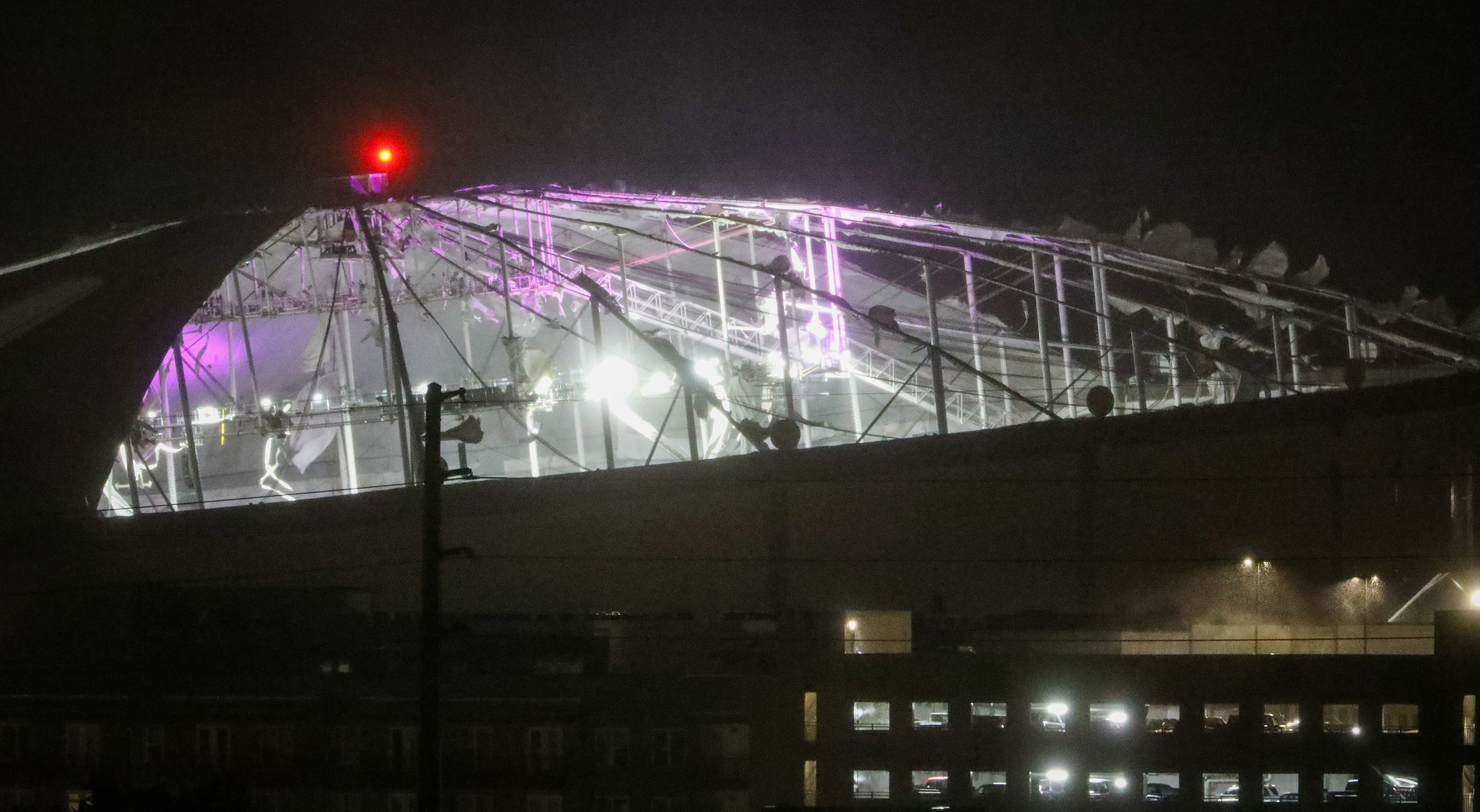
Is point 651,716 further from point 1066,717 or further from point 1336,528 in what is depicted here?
point 1336,528

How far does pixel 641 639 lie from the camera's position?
12609mm

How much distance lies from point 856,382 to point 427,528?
1240cm

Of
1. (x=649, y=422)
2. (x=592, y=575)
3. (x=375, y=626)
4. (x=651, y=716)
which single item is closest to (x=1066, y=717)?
(x=651, y=716)

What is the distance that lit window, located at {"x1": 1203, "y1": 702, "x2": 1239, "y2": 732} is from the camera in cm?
1225

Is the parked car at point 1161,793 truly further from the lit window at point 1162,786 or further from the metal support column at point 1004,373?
the metal support column at point 1004,373

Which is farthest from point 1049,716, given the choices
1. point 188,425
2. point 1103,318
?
point 188,425

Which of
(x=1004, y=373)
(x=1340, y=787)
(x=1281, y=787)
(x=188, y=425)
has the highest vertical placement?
(x=1004, y=373)

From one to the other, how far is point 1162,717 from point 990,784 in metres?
1.57

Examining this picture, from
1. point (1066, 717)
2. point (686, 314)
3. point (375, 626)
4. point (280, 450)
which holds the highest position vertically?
point (686, 314)

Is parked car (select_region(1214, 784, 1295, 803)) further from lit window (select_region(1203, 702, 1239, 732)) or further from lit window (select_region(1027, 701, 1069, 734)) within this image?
lit window (select_region(1027, 701, 1069, 734))

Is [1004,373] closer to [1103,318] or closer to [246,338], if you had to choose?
[1103,318]

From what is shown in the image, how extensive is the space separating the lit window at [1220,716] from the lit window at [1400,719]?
1.22m

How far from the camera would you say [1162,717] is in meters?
12.5

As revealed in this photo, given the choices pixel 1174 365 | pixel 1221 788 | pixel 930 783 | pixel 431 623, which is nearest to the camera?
pixel 431 623
